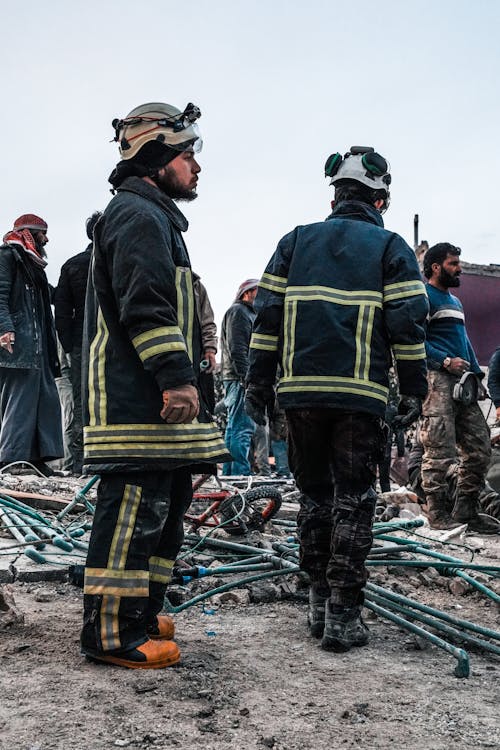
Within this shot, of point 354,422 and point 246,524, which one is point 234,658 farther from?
point 246,524

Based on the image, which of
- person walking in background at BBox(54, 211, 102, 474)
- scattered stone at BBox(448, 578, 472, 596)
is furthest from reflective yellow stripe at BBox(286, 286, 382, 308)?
person walking in background at BBox(54, 211, 102, 474)

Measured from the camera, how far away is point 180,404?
98.9 inches

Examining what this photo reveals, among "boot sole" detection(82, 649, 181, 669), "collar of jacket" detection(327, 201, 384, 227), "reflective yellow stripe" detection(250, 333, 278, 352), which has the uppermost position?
"collar of jacket" detection(327, 201, 384, 227)

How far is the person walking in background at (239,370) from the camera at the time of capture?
7.87 metres

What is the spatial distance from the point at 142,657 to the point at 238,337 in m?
5.53

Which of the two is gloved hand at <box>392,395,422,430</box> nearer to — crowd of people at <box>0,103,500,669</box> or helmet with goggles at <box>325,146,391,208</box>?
crowd of people at <box>0,103,500,669</box>

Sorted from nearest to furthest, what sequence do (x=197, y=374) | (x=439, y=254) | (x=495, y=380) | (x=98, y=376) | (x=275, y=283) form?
(x=98, y=376)
(x=197, y=374)
(x=275, y=283)
(x=439, y=254)
(x=495, y=380)

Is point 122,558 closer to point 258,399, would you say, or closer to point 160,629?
point 160,629

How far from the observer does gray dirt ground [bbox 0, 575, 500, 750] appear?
2.02 m

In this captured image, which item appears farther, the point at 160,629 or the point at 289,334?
the point at 289,334

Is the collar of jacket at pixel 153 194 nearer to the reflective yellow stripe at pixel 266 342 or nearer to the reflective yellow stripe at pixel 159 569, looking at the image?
the reflective yellow stripe at pixel 266 342

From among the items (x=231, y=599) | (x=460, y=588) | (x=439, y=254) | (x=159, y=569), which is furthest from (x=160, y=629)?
(x=439, y=254)

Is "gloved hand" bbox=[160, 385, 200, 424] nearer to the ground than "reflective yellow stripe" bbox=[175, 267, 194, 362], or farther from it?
nearer to the ground

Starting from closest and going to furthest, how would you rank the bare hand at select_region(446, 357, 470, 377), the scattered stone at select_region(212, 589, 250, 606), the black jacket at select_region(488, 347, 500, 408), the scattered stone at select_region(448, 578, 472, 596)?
1. the scattered stone at select_region(212, 589, 250, 606)
2. the scattered stone at select_region(448, 578, 472, 596)
3. the bare hand at select_region(446, 357, 470, 377)
4. the black jacket at select_region(488, 347, 500, 408)
